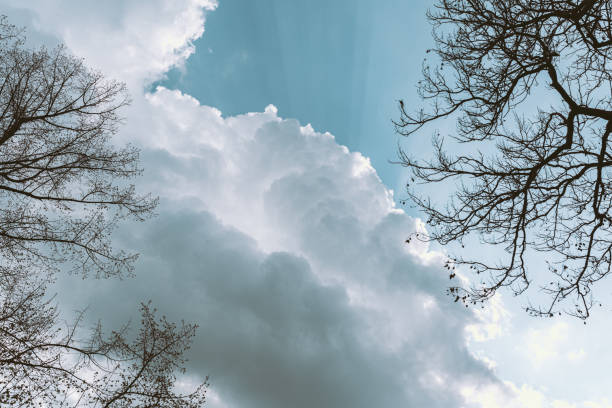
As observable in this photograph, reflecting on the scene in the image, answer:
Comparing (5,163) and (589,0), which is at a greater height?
(589,0)

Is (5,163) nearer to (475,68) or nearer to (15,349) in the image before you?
(15,349)

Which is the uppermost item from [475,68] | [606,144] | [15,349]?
[475,68]

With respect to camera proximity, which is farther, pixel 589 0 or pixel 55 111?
pixel 55 111

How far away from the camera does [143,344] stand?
40.1ft

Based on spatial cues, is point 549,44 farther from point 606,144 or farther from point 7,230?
point 7,230

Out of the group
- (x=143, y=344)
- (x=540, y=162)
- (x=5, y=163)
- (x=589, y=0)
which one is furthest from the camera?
(x=143, y=344)

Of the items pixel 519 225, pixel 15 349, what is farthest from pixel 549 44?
pixel 15 349

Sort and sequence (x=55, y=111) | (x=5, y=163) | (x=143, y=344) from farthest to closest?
(x=143, y=344) < (x=55, y=111) < (x=5, y=163)

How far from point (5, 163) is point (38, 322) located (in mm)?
3982

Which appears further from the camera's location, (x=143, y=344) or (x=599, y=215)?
(x=143, y=344)

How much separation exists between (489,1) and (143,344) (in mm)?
13719

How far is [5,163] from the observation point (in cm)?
826

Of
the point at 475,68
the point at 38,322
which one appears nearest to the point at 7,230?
the point at 38,322

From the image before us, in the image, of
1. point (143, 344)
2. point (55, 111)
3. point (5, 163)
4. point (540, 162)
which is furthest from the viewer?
point (143, 344)
